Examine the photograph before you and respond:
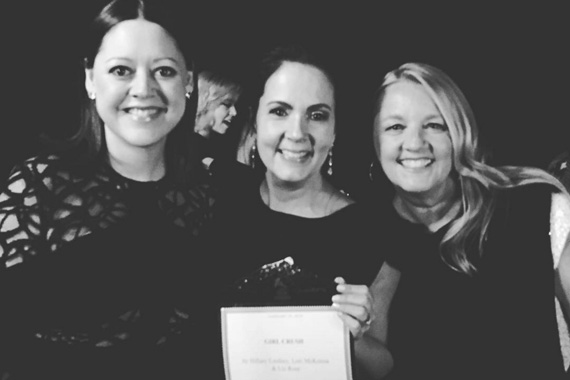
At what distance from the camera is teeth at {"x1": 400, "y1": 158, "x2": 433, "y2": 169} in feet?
5.29

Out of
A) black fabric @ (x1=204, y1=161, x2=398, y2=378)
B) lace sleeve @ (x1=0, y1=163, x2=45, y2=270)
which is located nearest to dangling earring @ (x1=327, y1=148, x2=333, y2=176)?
black fabric @ (x1=204, y1=161, x2=398, y2=378)

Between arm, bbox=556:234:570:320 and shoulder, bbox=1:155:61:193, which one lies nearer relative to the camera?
shoulder, bbox=1:155:61:193

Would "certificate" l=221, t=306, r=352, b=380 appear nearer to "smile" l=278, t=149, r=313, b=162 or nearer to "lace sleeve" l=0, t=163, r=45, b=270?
"smile" l=278, t=149, r=313, b=162

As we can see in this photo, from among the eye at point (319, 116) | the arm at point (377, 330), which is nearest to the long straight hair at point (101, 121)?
the eye at point (319, 116)

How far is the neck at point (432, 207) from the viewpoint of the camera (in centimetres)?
164

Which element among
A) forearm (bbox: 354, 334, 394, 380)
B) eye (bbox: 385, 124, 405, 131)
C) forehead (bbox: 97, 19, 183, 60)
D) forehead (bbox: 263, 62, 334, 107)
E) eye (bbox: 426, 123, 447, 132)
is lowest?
forearm (bbox: 354, 334, 394, 380)

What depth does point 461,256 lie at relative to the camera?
1632mm

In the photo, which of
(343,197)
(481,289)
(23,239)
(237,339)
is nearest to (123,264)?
(23,239)

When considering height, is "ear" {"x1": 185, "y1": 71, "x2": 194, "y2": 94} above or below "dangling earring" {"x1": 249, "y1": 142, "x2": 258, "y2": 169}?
above

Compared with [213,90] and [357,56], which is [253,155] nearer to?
[213,90]

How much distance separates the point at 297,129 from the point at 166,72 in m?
0.37

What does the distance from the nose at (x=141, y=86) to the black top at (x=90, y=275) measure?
0.21 m

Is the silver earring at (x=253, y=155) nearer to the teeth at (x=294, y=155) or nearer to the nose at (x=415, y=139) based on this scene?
the teeth at (x=294, y=155)

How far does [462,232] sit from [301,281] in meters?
0.44
